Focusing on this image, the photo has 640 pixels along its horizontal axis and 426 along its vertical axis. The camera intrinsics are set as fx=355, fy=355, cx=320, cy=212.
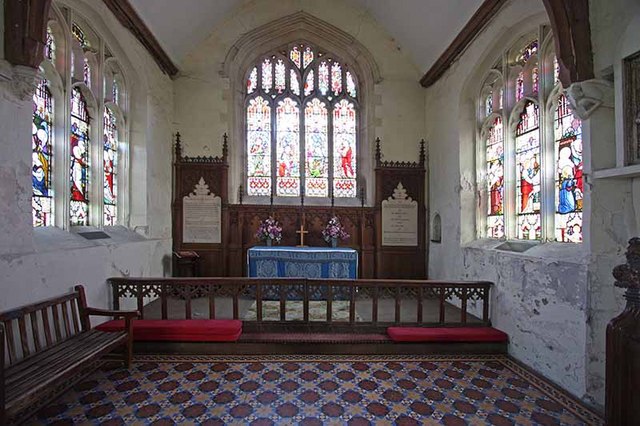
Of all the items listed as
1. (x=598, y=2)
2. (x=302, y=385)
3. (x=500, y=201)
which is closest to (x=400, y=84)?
(x=500, y=201)

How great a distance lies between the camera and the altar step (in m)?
3.70

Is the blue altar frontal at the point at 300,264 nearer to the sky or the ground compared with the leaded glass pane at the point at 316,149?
nearer to the ground

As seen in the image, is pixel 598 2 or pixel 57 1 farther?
pixel 57 1

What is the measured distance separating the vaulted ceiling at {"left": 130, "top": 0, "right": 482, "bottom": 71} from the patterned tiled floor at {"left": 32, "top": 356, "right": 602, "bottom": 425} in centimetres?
454

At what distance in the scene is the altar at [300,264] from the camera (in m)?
5.70

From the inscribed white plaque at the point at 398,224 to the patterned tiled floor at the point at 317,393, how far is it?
3.34m

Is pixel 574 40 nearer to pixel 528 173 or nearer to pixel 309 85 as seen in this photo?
pixel 528 173

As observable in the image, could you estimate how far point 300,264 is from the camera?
5.70 meters

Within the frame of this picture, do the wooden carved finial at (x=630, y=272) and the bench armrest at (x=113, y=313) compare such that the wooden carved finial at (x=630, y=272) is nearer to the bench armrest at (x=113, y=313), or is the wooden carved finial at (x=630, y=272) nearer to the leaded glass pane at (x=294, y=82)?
the bench armrest at (x=113, y=313)

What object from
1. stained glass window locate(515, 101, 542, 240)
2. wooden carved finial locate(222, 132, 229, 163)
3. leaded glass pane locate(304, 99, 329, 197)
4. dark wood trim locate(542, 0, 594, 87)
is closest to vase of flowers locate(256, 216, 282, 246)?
leaded glass pane locate(304, 99, 329, 197)

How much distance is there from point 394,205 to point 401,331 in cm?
343

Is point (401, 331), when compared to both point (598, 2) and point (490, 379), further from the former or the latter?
point (598, 2)

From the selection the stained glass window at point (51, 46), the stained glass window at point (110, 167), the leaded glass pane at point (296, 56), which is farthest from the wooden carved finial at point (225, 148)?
the stained glass window at point (51, 46)

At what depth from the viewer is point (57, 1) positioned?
12.9 feet
